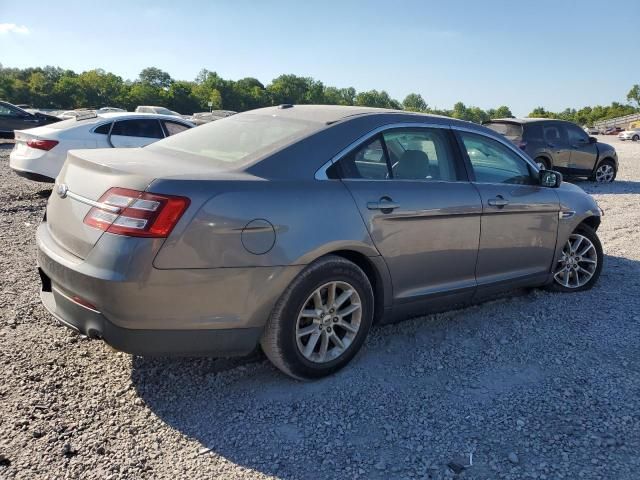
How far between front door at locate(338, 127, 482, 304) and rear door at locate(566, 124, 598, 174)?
10.9 meters

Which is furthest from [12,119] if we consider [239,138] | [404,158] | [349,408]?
[349,408]

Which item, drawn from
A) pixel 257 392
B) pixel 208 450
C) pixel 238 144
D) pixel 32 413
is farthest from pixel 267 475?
pixel 238 144

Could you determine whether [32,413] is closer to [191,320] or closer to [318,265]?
[191,320]

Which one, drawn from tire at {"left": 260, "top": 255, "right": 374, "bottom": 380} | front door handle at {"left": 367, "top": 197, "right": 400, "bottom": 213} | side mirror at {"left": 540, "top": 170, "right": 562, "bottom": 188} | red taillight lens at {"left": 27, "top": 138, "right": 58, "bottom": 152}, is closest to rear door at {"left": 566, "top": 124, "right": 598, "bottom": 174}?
side mirror at {"left": 540, "top": 170, "right": 562, "bottom": 188}

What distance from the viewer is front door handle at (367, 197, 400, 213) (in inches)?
130

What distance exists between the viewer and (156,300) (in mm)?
2635

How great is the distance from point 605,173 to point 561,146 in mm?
2196

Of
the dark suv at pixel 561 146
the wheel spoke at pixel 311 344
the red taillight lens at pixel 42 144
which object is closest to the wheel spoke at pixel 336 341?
the wheel spoke at pixel 311 344

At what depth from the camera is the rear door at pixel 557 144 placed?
41.8 ft

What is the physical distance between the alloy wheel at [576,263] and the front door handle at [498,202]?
1.20 metres

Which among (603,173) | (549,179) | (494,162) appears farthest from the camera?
(603,173)

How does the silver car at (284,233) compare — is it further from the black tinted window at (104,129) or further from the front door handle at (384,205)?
the black tinted window at (104,129)

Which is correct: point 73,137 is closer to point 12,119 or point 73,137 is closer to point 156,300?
point 156,300

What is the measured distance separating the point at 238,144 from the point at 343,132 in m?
0.67
